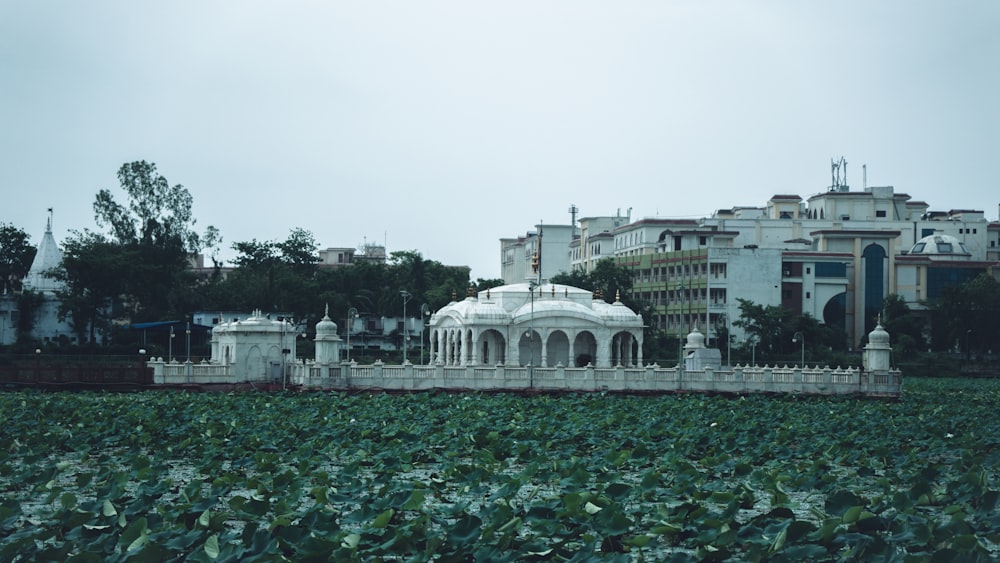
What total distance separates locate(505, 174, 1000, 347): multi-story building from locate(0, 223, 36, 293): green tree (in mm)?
42340

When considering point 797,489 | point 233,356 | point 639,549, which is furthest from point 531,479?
point 233,356

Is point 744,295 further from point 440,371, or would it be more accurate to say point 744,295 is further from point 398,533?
point 398,533

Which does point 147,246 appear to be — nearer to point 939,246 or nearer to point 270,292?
point 270,292

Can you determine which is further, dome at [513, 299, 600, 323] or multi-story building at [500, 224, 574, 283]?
multi-story building at [500, 224, 574, 283]

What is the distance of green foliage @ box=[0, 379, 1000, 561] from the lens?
757 inches

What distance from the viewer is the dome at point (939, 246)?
103375 mm

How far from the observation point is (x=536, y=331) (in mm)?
62656

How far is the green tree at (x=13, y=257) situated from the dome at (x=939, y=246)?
63.4 metres

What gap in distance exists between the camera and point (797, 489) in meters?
26.2

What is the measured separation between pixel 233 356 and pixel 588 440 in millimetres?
25559

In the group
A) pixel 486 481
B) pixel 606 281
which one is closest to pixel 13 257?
pixel 606 281

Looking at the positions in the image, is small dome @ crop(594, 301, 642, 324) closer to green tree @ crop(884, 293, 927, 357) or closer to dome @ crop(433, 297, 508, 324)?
dome @ crop(433, 297, 508, 324)

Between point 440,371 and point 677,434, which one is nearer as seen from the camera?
point 677,434

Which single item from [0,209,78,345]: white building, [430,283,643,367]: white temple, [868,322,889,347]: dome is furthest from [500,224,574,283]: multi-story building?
[868,322,889,347]: dome
